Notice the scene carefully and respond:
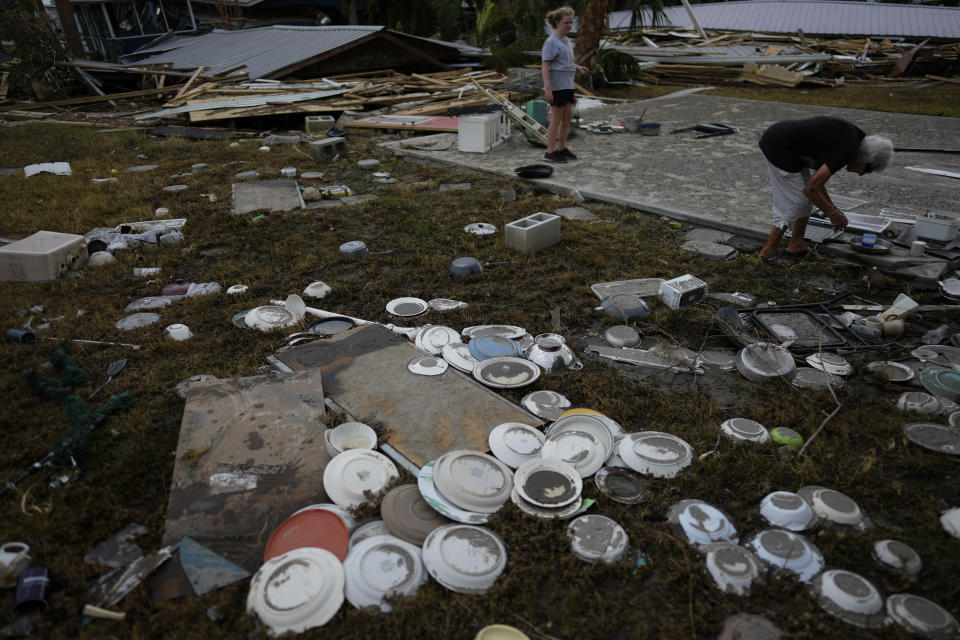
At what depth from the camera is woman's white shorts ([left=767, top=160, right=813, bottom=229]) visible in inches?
160

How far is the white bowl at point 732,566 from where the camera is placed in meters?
1.88

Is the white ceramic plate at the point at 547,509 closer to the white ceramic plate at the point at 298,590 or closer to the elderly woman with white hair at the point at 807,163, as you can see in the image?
the white ceramic plate at the point at 298,590

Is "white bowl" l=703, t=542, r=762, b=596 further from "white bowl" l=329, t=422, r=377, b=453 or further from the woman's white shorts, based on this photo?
the woman's white shorts

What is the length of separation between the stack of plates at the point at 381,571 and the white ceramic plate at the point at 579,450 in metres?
0.78

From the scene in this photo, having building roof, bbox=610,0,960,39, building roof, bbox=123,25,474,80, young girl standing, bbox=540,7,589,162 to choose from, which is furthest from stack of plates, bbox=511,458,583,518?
building roof, bbox=610,0,960,39

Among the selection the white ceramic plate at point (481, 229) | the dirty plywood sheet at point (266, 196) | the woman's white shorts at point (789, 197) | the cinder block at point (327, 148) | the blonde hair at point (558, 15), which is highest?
the blonde hair at point (558, 15)

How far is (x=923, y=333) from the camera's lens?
3402 millimetres

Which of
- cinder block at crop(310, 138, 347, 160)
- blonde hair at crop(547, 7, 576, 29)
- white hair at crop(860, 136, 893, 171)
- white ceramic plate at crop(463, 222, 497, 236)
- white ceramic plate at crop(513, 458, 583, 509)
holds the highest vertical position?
blonde hair at crop(547, 7, 576, 29)

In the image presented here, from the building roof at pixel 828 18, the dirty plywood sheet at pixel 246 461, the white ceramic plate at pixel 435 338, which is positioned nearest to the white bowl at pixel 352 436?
the dirty plywood sheet at pixel 246 461

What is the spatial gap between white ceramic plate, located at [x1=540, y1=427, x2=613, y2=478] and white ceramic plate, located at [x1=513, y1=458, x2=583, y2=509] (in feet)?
0.19

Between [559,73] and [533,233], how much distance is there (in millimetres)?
2990

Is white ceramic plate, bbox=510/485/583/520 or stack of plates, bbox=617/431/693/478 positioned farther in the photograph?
stack of plates, bbox=617/431/693/478

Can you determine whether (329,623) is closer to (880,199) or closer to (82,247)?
(82,247)

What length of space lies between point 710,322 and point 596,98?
9.35m
